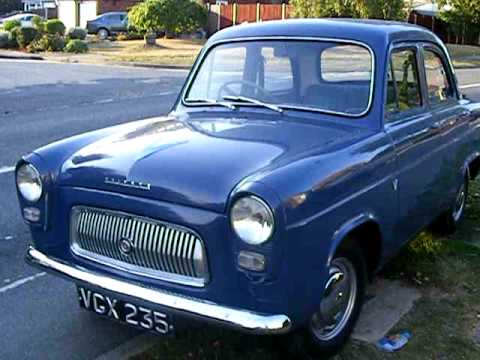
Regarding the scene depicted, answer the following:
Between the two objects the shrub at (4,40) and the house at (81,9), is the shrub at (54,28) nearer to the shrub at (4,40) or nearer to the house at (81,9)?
the shrub at (4,40)

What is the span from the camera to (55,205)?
3471 millimetres

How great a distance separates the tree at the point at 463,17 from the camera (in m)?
33.2

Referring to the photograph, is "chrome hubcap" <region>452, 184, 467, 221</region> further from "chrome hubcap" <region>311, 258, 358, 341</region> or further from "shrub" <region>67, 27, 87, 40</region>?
"shrub" <region>67, 27, 87, 40</region>

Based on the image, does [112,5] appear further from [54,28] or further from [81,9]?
[54,28]

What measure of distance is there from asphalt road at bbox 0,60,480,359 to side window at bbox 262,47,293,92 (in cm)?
177

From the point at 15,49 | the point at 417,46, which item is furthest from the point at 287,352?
the point at 15,49

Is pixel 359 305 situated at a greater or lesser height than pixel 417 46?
lesser

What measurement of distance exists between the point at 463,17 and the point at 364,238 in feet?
111

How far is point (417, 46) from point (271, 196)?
7.58 feet

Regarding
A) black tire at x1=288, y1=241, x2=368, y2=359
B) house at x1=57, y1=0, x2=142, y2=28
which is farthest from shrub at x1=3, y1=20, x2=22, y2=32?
black tire at x1=288, y1=241, x2=368, y2=359

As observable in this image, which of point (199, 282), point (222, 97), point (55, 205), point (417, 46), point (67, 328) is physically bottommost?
point (67, 328)

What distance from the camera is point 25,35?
2956 cm

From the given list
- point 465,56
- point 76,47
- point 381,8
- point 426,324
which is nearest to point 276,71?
point 426,324

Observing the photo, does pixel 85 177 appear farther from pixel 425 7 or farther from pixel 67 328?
pixel 425 7
